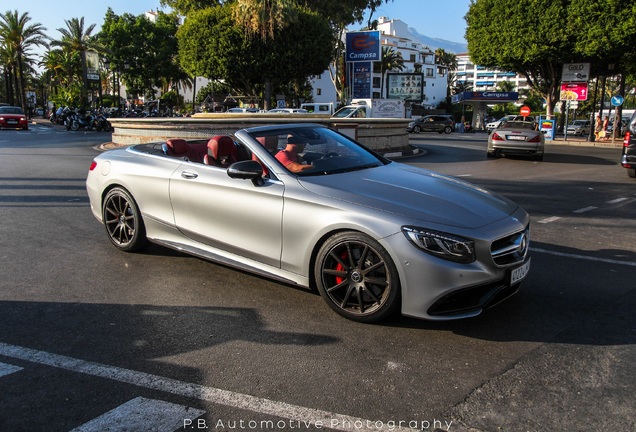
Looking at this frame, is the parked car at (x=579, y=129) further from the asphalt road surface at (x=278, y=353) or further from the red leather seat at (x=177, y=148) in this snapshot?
the red leather seat at (x=177, y=148)

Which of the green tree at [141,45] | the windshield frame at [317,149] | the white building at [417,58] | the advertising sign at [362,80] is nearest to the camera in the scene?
the windshield frame at [317,149]

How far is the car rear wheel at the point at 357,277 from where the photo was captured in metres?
3.69

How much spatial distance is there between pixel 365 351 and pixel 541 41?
3012cm

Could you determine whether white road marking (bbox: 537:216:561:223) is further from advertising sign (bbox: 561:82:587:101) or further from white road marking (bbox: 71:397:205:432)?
advertising sign (bbox: 561:82:587:101)

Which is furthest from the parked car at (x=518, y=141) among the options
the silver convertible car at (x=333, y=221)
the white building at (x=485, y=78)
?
the white building at (x=485, y=78)

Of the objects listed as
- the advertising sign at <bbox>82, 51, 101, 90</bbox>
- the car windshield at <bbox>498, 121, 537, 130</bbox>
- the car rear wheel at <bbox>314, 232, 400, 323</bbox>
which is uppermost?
A: the advertising sign at <bbox>82, 51, 101, 90</bbox>

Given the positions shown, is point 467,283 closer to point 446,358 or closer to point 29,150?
point 446,358

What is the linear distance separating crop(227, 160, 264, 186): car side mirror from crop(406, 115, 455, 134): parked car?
137 ft

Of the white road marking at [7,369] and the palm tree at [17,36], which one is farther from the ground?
the palm tree at [17,36]

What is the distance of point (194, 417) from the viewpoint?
8.90 ft

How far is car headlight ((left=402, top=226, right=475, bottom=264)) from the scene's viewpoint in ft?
11.6

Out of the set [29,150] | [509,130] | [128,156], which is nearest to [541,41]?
[509,130]

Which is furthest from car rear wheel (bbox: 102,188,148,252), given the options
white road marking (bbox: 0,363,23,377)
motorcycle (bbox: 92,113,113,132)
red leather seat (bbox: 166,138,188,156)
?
motorcycle (bbox: 92,113,113,132)

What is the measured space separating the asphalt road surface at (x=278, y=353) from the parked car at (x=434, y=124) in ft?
132
